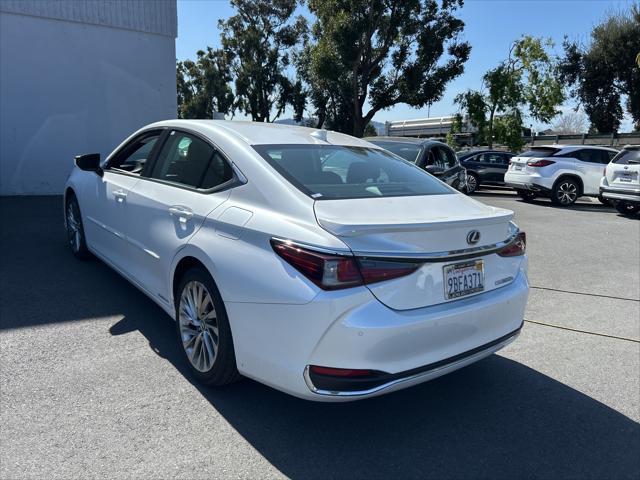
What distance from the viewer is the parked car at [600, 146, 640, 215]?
12.1 m

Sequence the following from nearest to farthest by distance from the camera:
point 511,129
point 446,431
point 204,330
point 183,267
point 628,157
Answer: point 446,431 < point 204,330 < point 183,267 < point 628,157 < point 511,129

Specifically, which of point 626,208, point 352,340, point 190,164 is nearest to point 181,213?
point 190,164

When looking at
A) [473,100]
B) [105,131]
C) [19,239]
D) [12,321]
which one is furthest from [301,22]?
[12,321]

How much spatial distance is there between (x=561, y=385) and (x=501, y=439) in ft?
3.06

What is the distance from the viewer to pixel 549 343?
4.30 metres

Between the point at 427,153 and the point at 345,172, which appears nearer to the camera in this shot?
the point at 345,172

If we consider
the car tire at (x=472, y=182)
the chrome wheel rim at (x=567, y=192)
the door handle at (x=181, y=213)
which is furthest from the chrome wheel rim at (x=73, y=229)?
the car tire at (x=472, y=182)

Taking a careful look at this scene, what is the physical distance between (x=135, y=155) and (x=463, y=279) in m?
3.30

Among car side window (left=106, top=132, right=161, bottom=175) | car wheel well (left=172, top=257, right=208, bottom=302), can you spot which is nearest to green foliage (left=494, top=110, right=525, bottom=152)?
car side window (left=106, top=132, right=161, bottom=175)

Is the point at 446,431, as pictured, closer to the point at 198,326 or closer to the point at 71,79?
the point at 198,326

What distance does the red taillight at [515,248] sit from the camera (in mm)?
3117

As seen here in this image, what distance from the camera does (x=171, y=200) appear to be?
11.7 feet

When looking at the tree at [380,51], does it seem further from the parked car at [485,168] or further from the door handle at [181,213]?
the door handle at [181,213]

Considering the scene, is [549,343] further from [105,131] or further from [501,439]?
[105,131]
